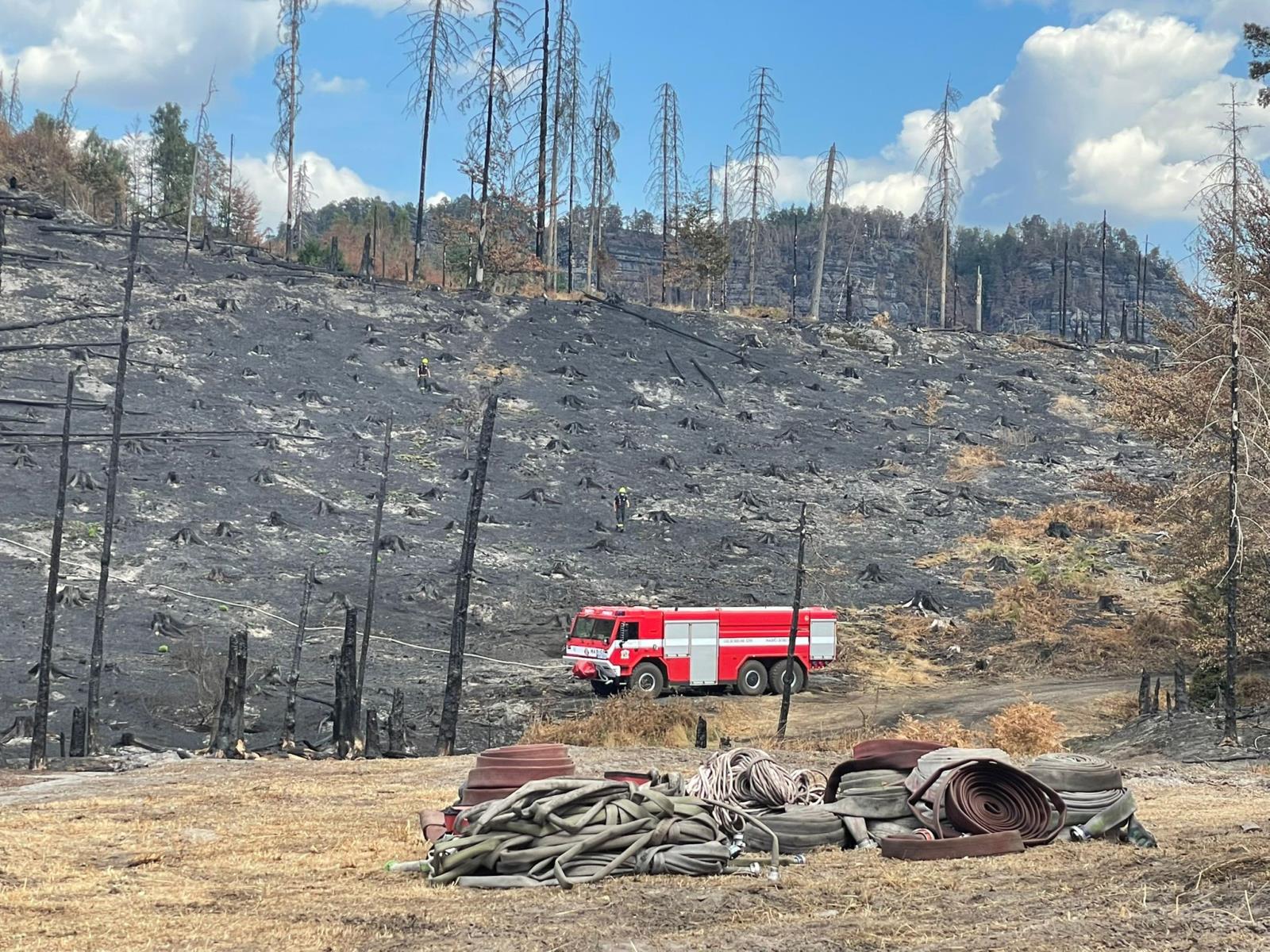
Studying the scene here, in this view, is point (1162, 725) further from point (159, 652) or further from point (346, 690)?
point (159, 652)

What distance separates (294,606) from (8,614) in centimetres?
729

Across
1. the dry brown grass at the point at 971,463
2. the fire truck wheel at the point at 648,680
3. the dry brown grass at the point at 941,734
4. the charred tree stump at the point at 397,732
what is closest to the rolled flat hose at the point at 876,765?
the dry brown grass at the point at 941,734

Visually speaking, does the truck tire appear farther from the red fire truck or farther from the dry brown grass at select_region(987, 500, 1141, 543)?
the dry brown grass at select_region(987, 500, 1141, 543)

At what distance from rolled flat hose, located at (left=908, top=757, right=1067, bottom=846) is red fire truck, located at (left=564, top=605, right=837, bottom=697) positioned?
819 inches

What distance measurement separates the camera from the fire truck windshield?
31391 millimetres

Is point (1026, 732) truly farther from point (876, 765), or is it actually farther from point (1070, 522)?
point (1070, 522)

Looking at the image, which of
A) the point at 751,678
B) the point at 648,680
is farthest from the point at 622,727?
the point at 751,678

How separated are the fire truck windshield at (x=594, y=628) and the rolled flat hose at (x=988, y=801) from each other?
854 inches

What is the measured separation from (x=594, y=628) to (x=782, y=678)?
568 centimetres

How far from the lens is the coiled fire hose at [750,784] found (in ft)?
34.1

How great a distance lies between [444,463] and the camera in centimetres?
4628

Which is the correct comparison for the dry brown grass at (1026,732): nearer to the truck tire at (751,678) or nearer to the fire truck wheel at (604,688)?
the truck tire at (751,678)

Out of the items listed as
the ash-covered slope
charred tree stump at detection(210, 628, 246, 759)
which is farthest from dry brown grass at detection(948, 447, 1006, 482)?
charred tree stump at detection(210, 628, 246, 759)

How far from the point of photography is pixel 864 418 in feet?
181
